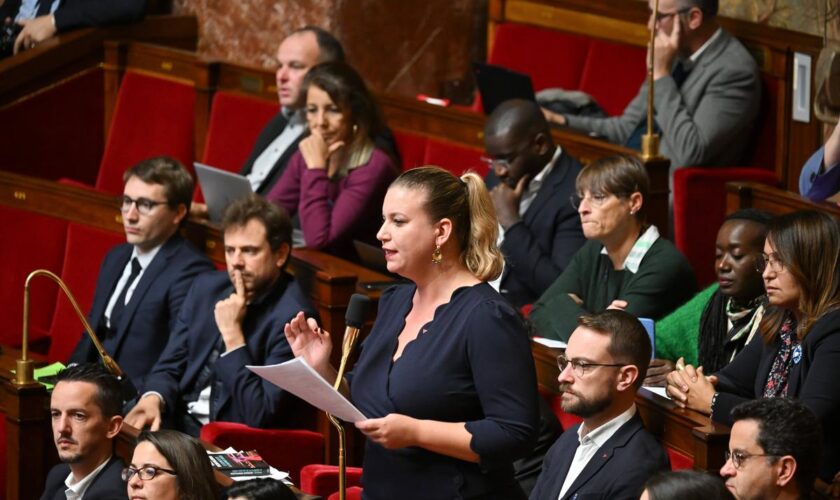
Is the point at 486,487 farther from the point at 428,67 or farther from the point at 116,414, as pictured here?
the point at 428,67

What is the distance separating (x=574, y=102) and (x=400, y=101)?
40cm

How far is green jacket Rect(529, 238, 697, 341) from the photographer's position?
8.27 ft

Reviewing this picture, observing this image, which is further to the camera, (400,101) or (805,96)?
(400,101)

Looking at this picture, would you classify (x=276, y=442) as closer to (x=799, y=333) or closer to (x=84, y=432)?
(x=84, y=432)

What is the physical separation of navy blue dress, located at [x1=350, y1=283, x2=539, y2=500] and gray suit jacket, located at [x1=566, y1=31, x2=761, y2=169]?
4.49 ft

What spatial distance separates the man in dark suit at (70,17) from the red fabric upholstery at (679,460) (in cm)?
246

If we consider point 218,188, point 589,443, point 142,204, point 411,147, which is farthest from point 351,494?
point 411,147

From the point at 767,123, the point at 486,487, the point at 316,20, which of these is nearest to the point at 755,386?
the point at 486,487

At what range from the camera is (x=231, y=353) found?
2.57 meters

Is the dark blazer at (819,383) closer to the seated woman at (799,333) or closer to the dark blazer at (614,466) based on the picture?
the seated woman at (799,333)

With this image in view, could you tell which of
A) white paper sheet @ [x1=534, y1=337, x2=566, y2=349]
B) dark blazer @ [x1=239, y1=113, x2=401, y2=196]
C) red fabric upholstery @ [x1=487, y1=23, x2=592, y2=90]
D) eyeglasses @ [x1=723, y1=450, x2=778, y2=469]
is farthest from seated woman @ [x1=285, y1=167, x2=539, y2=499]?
red fabric upholstery @ [x1=487, y1=23, x2=592, y2=90]

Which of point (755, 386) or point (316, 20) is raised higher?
point (316, 20)

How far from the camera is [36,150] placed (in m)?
4.04

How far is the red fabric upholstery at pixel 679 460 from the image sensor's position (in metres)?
2.00
